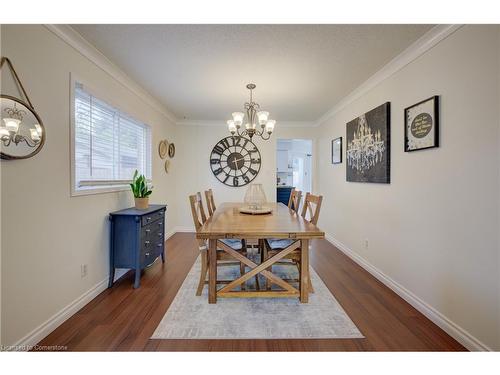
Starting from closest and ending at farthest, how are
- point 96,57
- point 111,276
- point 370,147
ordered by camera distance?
point 96,57, point 111,276, point 370,147

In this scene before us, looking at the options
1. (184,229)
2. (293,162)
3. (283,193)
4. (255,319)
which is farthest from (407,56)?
(293,162)

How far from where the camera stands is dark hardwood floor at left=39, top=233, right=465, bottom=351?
152 cm

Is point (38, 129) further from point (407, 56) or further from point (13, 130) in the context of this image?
point (407, 56)

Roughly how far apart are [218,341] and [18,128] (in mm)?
1919

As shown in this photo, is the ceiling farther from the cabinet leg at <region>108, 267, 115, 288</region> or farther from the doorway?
the doorway

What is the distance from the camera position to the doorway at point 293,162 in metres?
8.12

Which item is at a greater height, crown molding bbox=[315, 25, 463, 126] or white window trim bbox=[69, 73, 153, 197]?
crown molding bbox=[315, 25, 463, 126]

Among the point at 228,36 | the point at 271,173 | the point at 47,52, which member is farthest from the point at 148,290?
the point at 271,173

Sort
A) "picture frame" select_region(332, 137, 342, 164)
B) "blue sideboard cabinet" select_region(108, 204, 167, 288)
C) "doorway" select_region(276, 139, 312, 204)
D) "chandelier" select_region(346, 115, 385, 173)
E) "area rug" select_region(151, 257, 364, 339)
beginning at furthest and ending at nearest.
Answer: "doorway" select_region(276, 139, 312, 204), "picture frame" select_region(332, 137, 342, 164), "chandelier" select_region(346, 115, 385, 173), "blue sideboard cabinet" select_region(108, 204, 167, 288), "area rug" select_region(151, 257, 364, 339)

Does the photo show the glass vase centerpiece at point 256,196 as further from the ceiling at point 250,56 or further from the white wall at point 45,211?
the white wall at point 45,211

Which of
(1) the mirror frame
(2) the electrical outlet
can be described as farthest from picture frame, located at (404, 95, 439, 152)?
(2) the electrical outlet

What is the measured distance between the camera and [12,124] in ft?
4.47

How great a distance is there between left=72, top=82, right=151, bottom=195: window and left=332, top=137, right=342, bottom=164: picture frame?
3143mm

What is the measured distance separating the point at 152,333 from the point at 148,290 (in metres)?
0.73
